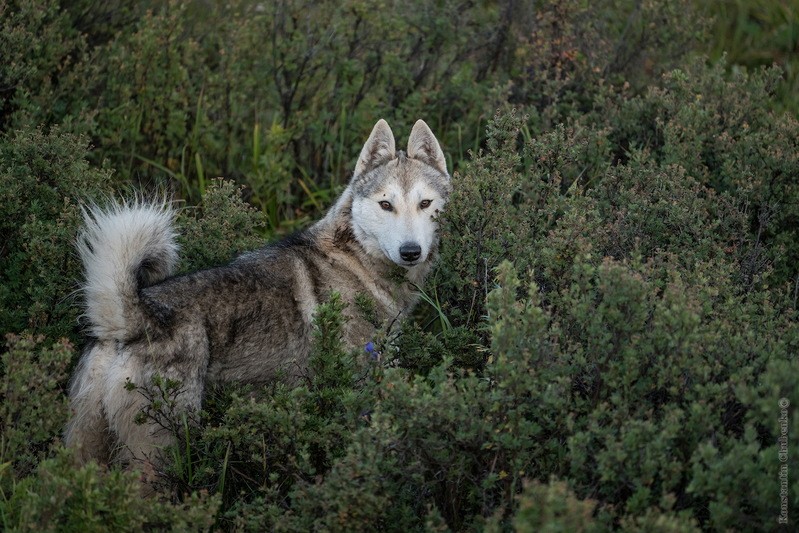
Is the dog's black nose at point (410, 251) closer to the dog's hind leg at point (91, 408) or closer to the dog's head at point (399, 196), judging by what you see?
the dog's head at point (399, 196)

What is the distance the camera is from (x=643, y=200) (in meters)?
4.77

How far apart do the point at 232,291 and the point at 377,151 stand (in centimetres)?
136

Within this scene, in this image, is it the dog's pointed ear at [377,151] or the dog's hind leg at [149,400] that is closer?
the dog's hind leg at [149,400]

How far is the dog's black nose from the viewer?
452cm

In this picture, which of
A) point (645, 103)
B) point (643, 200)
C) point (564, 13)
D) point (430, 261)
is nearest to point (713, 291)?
point (643, 200)

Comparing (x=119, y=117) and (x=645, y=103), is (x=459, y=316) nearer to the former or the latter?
(x=645, y=103)

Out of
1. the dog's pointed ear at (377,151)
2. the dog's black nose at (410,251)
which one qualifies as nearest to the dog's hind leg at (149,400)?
the dog's black nose at (410,251)

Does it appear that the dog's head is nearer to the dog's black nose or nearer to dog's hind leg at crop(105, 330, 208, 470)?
the dog's black nose

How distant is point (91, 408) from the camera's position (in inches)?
149

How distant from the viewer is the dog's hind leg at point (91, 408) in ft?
12.4

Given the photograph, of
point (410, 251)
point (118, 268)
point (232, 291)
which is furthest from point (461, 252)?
point (118, 268)

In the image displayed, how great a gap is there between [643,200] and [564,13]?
270cm

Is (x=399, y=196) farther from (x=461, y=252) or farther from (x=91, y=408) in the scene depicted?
(x=91, y=408)

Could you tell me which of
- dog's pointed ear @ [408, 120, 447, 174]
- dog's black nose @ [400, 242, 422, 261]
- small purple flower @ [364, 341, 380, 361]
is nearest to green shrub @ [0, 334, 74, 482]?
small purple flower @ [364, 341, 380, 361]
